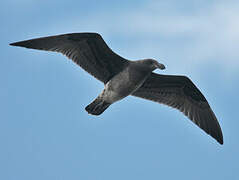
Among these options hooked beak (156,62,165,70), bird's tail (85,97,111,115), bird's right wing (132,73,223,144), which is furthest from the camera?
bird's right wing (132,73,223,144)

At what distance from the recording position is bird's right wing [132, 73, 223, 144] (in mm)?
14086

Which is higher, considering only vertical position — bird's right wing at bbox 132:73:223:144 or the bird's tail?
bird's right wing at bbox 132:73:223:144

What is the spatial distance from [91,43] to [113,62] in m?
0.72

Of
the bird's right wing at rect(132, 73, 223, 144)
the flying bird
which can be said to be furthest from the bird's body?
the bird's right wing at rect(132, 73, 223, 144)

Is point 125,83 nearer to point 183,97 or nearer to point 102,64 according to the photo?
point 102,64

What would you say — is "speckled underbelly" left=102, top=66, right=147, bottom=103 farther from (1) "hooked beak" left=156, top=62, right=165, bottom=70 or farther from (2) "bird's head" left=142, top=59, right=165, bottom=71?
(1) "hooked beak" left=156, top=62, right=165, bottom=70

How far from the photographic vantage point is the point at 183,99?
1452cm

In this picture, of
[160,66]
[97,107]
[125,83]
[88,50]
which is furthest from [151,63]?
[97,107]

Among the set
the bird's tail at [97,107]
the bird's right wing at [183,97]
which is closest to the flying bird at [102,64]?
the bird's tail at [97,107]

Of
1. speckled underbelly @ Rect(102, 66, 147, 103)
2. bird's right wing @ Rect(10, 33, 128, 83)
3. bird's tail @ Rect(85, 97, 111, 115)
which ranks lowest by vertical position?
bird's tail @ Rect(85, 97, 111, 115)

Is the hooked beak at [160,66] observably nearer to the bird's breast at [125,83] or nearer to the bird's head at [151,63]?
the bird's head at [151,63]

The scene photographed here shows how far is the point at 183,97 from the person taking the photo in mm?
14508

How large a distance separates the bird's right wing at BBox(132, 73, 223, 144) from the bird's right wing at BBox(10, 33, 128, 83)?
117cm

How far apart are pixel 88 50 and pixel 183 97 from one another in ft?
10.1
